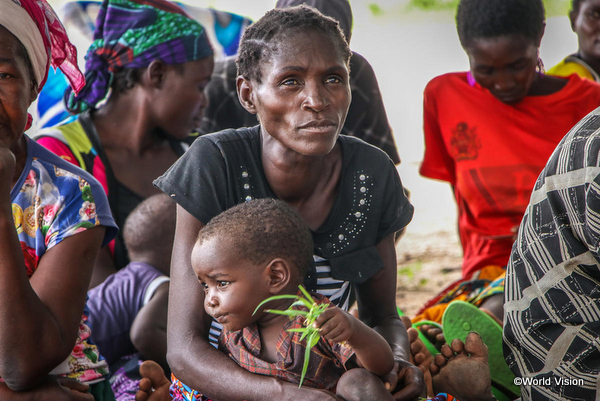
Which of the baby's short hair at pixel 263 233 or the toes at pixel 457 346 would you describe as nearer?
the baby's short hair at pixel 263 233

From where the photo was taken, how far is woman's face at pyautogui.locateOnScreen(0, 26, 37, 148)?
1919mm

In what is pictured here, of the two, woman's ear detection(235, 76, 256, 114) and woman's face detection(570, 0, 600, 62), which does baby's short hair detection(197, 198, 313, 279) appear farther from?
woman's face detection(570, 0, 600, 62)

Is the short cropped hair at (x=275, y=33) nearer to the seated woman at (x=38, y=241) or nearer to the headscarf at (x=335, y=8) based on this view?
the seated woman at (x=38, y=241)

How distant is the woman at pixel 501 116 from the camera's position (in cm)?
329

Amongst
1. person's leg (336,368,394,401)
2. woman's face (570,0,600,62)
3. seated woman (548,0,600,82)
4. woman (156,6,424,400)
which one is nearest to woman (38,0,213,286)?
woman (156,6,424,400)

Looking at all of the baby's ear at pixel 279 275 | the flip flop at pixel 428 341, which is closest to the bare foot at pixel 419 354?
the flip flop at pixel 428 341

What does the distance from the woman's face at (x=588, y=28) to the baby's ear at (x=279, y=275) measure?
3024 millimetres

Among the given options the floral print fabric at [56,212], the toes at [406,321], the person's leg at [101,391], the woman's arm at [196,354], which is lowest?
the person's leg at [101,391]

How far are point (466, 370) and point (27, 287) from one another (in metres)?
1.37

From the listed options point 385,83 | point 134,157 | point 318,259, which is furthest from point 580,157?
point 385,83

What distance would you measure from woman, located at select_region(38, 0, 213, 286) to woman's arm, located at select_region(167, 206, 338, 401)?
1.51m

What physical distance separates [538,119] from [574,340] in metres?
1.76

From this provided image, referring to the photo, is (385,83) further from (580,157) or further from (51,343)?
(51,343)

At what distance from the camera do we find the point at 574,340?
1946 mm
